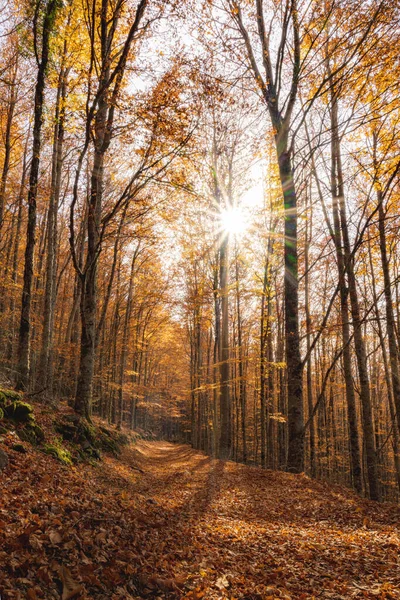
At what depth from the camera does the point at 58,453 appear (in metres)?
6.68

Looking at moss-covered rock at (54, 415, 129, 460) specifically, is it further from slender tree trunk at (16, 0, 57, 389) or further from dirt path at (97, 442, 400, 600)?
slender tree trunk at (16, 0, 57, 389)

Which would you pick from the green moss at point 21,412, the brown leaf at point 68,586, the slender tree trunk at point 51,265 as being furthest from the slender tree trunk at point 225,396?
the brown leaf at point 68,586

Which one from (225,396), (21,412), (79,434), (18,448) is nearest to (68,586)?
(18,448)

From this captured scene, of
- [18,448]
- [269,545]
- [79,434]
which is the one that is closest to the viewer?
[269,545]

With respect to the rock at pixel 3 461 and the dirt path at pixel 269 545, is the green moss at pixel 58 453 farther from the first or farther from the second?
the rock at pixel 3 461

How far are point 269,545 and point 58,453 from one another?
4.32m

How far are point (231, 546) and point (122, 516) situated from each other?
4.79 ft

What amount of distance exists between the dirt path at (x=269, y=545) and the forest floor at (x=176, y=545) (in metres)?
0.02

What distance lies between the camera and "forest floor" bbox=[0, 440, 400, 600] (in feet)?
9.61

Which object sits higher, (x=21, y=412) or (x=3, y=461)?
(x=21, y=412)

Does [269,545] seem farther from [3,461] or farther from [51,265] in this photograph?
[51,265]

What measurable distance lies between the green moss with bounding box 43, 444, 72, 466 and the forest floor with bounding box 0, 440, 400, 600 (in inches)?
10.3

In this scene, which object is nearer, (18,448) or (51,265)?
(18,448)

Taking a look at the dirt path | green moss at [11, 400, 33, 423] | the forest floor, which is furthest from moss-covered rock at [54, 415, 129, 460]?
the forest floor
